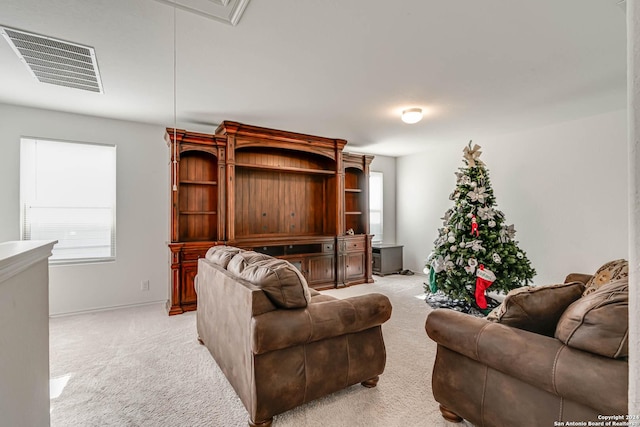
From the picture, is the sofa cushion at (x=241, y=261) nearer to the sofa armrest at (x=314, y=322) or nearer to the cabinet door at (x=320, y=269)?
the sofa armrest at (x=314, y=322)

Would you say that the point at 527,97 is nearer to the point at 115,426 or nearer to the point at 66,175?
the point at 115,426

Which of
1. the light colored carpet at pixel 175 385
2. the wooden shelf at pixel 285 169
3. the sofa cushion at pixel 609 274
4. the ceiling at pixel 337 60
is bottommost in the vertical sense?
the light colored carpet at pixel 175 385

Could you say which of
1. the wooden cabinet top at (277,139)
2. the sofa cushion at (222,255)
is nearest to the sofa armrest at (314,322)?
the sofa cushion at (222,255)

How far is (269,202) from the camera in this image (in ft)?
16.7

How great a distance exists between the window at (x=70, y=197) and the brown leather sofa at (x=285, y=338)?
283cm

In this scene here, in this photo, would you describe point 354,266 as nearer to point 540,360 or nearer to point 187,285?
point 187,285

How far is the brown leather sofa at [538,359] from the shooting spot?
1147mm

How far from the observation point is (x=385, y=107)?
142 inches

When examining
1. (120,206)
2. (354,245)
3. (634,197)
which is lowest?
(354,245)

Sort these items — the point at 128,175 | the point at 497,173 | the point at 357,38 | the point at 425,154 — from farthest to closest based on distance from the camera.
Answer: the point at 425,154, the point at 497,173, the point at 128,175, the point at 357,38

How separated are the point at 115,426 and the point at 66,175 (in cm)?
333

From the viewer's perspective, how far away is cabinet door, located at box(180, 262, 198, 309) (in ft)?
12.6

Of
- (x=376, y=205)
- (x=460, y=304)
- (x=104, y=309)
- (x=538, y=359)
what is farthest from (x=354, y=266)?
(x=538, y=359)


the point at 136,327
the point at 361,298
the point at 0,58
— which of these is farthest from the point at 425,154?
the point at 0,58
